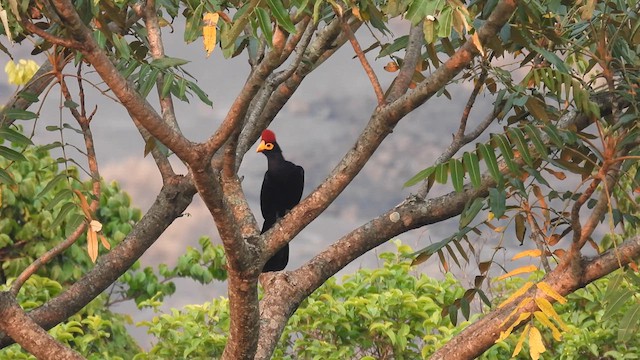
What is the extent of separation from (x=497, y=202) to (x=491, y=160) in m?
0.36

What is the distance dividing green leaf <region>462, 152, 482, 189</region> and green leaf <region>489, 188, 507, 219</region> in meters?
0.30

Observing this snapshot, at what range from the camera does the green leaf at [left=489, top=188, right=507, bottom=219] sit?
17.9 feet

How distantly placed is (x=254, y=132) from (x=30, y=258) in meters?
6.50

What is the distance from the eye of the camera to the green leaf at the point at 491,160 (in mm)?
5211

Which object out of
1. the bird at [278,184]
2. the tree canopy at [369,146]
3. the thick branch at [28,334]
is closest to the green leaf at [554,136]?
the tree canopy at [369,146]

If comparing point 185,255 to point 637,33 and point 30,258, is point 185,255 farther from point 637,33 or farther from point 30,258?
point 637,33

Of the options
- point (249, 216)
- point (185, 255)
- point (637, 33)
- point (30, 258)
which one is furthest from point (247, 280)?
point (30, 258)

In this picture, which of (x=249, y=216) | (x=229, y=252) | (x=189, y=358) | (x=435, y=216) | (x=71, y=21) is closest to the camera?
(x=71, y=21)

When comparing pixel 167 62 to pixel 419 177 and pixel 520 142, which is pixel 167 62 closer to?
pixel 419 177

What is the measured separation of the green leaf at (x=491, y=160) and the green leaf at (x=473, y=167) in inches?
1.9

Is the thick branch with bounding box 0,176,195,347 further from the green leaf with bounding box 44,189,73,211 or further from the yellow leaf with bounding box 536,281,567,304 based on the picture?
the yellow leaf with bounding box 536,281,567,304

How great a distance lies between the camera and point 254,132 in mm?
7355

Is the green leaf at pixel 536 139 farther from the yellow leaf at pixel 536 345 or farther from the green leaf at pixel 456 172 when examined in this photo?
the yellow leaf at pixel 536 345

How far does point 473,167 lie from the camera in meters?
5.19
